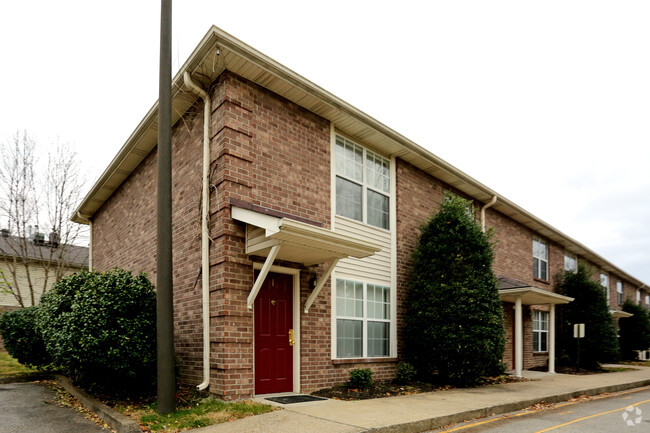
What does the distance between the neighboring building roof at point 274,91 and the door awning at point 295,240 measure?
8.39 ft

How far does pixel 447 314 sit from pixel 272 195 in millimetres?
5174

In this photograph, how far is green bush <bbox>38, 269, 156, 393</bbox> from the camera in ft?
24.7

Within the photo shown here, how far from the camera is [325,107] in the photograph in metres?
10.4

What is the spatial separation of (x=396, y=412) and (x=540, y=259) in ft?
52.5

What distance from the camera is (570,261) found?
24875mm

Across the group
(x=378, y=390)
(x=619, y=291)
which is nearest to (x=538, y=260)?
(x=378, y=390)

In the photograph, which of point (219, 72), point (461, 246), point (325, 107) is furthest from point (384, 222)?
point (219, 72)

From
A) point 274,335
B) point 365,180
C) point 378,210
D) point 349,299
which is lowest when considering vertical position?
point 274,335

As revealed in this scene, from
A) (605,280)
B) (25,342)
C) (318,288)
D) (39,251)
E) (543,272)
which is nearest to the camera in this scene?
(318,288)

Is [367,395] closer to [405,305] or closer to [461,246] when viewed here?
[405,305]

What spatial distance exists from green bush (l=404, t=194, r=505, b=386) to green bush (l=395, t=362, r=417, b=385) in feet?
1.86

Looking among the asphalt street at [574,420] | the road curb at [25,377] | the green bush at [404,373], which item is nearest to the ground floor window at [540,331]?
the asphalt street at [574,420]

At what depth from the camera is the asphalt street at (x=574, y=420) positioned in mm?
7312

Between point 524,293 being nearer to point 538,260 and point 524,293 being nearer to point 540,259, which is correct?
point 538,260
